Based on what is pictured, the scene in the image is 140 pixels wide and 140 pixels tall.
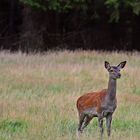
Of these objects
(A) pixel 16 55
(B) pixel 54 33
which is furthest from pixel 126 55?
(B) pixel 54 33

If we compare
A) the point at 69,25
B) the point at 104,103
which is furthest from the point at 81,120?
the point at 69,25

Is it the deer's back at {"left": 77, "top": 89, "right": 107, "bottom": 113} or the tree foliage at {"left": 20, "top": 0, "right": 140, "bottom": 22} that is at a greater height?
the tree foliage at {"left": 20, "top": 0, "right": 140, "bottom": 22}

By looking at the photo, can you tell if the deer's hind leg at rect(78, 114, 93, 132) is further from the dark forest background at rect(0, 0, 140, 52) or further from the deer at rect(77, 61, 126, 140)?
the dark forest background at rect(0, 0, 140, 52)

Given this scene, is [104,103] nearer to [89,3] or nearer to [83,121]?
[83,121]

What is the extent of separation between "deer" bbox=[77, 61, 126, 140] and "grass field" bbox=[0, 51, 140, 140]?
13.2 inches

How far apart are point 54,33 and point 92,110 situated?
73.9ft

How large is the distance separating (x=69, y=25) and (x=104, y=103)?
80.3ft

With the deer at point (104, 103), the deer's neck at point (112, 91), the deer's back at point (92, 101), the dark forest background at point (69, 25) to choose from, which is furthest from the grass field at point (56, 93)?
the dark forest background at point (69, 25)

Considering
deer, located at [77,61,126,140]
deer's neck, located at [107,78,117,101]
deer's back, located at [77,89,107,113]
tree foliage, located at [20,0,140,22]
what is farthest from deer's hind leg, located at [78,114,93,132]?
tree foliage, located at [20,0,140,22]

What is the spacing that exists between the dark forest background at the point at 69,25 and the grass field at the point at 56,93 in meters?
6.62

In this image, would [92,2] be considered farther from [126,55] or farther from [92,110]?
[92,110]

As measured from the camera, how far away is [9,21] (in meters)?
35.3

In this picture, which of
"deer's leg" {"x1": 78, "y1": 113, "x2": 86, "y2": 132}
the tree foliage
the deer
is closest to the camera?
the deer

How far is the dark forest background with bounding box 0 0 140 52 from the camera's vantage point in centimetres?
2967
